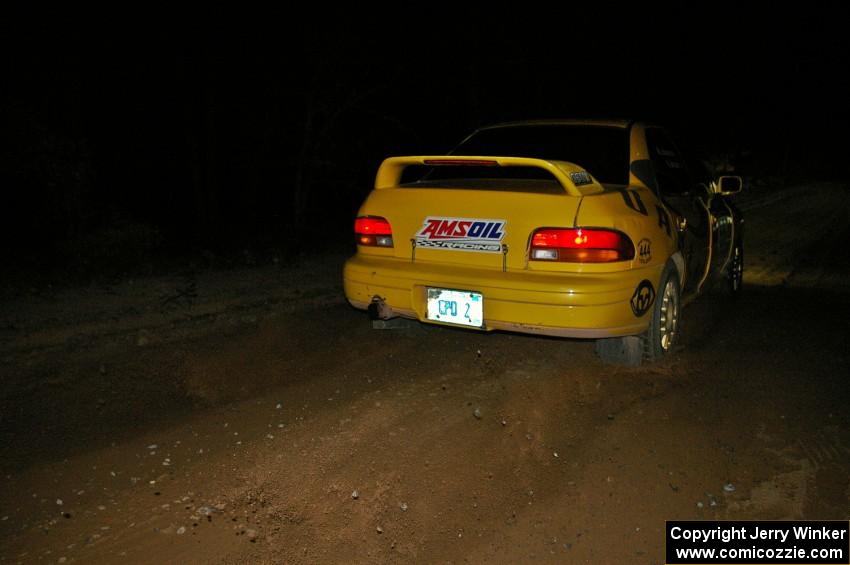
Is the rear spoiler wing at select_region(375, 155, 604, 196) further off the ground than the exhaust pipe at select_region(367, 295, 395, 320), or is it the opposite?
the rear spoiler wing at select_region(375, 155, 604, 196)

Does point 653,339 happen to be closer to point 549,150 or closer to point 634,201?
point 634,201

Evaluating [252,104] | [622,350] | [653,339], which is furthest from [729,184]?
[252,104]

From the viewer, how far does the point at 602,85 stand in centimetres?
2050

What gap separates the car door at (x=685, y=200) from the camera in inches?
195

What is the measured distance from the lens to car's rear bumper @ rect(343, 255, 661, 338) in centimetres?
→ 394

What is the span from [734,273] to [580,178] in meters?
3.58

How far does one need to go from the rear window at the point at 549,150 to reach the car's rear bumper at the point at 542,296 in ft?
2.44

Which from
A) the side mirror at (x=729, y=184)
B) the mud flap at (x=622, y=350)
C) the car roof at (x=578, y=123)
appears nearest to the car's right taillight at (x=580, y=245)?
the mud flap at (x=622, y=350)

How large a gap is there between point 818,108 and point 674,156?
66507 mm

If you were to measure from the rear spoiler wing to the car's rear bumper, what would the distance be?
0.52m

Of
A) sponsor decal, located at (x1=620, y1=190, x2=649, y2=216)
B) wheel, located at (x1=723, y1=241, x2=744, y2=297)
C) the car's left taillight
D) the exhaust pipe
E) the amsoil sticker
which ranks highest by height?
sponsor decal, located at (x1=620, y1=190, x2=649, y2=216)

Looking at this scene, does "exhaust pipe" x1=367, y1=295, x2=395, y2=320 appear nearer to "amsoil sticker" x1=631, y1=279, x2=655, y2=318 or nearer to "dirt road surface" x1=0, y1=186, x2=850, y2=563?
"dirt road surface" x1=0, y1=186, x2=850, y2=563

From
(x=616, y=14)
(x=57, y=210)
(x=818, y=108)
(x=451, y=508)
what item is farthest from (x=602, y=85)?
(x=818, y=108)

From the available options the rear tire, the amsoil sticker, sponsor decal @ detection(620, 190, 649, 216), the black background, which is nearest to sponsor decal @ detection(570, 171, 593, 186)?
sponsor decal @ detection(620, 190, 649, 216)
